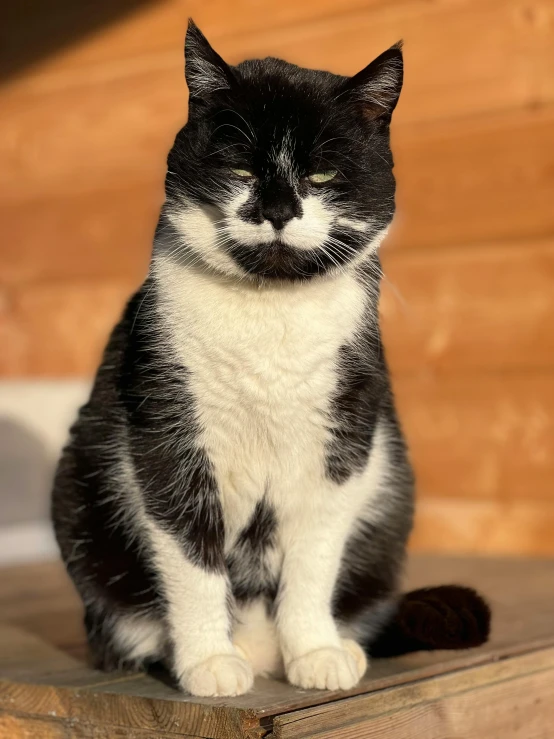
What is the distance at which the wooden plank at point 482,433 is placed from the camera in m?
2.38

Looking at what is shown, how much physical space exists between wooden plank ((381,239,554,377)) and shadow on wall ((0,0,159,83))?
1.13 meters

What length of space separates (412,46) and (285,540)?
1641 mm

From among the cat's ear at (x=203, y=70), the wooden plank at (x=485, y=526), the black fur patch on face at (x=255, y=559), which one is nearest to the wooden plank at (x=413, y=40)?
the wooden plank at (x=485, y=526)

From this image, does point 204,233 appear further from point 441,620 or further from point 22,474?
point 22,474

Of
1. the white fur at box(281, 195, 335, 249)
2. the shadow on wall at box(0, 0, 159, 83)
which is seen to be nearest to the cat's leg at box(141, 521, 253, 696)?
the white fur at box(281, 195, 335, 249)

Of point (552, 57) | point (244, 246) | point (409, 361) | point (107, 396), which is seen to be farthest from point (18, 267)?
point (244, 246)

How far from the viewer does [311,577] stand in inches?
46.4

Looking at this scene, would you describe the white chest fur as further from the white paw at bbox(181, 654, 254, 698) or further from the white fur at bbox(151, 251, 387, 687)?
the white paw at bbox(181, 654, 254, 698)

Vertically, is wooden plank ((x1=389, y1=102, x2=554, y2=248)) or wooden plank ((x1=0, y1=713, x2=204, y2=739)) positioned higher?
wooden plank ((x1=389, y1=102, x2=554, y2=248))

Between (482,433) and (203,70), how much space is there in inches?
60.0

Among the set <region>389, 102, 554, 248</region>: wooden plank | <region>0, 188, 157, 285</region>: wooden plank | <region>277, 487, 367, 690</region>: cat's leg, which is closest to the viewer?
<region>277, 487, 367, 690</region>: cat's leg

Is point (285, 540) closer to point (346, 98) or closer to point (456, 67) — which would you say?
point (346, 98)

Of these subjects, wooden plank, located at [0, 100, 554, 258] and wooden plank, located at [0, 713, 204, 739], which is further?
wooden plank, located at [0, 100, 554, 258]

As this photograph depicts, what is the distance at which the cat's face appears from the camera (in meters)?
1.06
